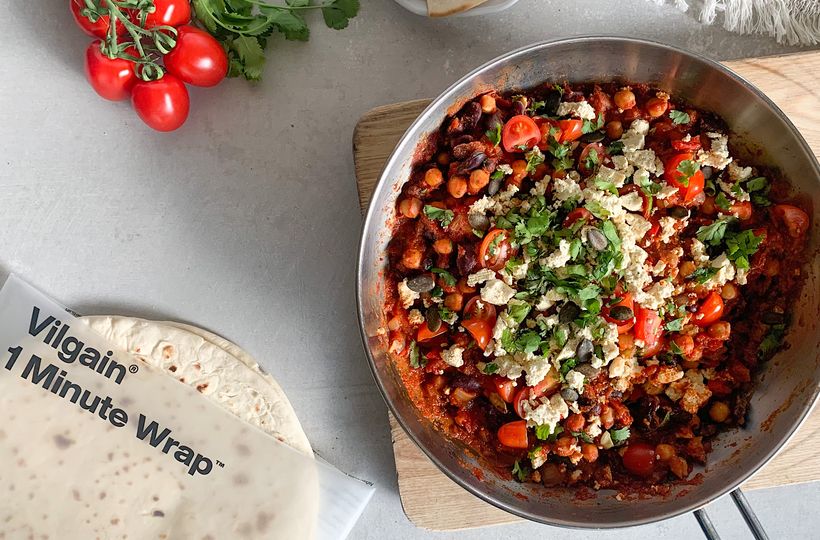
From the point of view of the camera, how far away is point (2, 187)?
329 centimetres

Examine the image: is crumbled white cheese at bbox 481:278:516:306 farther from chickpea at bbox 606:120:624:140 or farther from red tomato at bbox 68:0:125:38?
red tomato at bbox 68:0:125:38

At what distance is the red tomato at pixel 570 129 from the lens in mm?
2688

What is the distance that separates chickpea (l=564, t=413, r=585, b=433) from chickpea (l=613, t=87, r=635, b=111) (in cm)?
128

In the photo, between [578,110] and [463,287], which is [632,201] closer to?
[578,110]

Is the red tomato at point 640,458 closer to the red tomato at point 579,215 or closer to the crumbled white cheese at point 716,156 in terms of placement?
the red tomato at point 579,215

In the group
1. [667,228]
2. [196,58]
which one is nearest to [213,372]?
[196,58]

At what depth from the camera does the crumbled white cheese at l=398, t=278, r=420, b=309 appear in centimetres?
280

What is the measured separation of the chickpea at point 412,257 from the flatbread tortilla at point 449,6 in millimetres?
1102

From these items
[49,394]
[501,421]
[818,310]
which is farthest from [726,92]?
[49,394]

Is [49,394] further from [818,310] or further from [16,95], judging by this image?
[818,310]

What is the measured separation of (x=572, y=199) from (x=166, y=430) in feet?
6.84

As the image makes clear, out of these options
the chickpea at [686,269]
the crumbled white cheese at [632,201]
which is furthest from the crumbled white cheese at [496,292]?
the chickpea at [686,269]

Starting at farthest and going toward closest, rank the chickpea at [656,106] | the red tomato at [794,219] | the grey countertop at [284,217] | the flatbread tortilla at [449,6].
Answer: the grey countertop at [284,217]
the flatbread tortilla at [449,6]
the chickpea at [656,106]
the red tomato at [794,219]

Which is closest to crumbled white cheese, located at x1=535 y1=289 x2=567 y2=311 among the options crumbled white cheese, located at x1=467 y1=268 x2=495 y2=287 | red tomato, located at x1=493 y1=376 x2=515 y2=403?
crumbled white cheese, located at x1=467 y1=268 x2=495 y2=287
